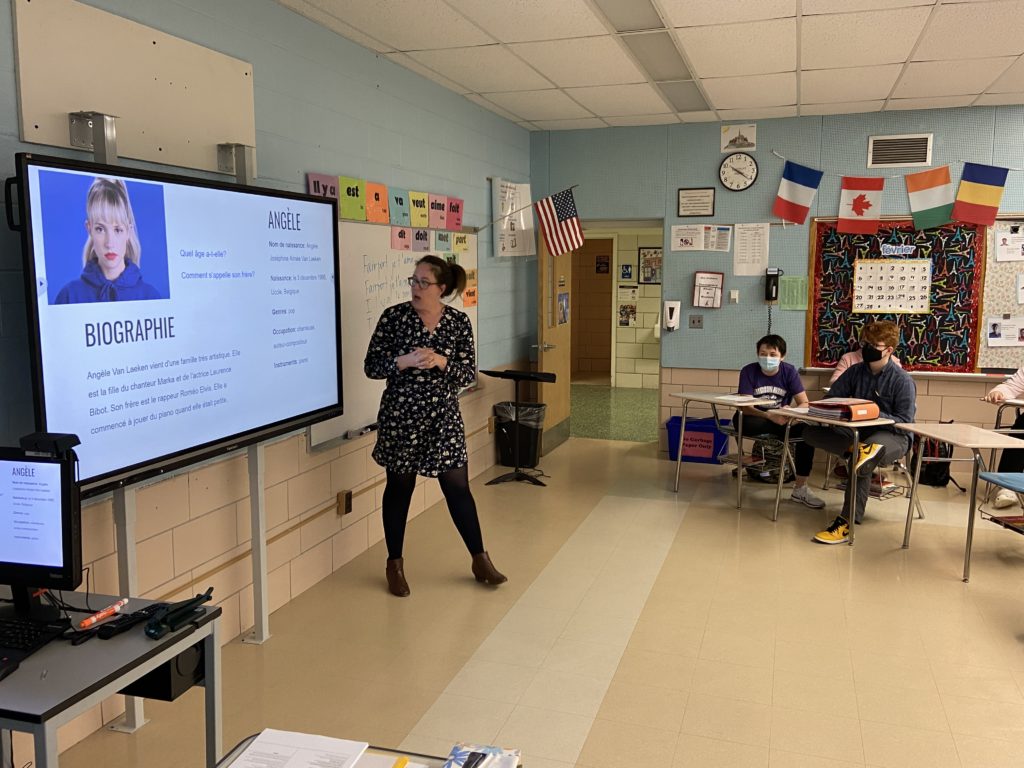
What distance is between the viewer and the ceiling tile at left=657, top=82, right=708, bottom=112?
213 inches

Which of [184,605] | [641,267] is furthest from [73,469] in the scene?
[641,267]

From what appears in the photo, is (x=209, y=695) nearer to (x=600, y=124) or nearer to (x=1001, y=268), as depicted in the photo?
(x=600, y=124)

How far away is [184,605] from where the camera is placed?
2.05m

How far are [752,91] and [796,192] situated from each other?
1.22 meters

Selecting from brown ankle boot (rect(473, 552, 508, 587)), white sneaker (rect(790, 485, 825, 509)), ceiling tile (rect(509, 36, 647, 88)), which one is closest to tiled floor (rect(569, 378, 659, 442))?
white sneaker (rect(790, 485, 825, 509))

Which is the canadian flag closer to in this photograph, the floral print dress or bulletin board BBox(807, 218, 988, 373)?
bulletin board BBox(807, 218, 988, 373)

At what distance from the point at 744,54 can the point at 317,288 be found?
2.78 metres

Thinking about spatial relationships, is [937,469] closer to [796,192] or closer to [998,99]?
[796,192]

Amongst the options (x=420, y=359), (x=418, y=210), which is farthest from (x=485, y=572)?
(x=418, y=210)

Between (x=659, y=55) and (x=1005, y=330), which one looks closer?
(x=659, y=55)

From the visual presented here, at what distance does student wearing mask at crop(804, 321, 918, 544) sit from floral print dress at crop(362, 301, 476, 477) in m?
2.42

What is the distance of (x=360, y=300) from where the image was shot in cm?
440

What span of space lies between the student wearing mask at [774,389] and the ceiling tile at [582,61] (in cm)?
201

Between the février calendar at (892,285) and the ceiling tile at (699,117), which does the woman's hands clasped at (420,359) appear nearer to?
the ceiling tile at (699,117)
